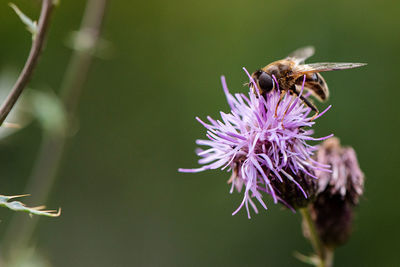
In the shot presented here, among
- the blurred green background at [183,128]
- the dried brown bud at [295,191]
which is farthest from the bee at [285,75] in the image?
the blurred green background at [183,128]

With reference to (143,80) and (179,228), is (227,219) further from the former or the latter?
(143,80)

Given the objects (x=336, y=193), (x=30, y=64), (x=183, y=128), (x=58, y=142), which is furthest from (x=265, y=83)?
(x=183, y=128)

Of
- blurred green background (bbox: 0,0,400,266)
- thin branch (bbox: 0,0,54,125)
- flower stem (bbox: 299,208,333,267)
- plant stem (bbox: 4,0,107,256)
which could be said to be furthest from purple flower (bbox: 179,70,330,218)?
blurred green background (bbox: 0,0,400,266)

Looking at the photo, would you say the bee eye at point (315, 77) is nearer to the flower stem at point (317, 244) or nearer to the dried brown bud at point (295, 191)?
the dried brown bud at point (295, 191)

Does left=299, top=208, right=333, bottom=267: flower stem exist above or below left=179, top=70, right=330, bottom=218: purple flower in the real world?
below

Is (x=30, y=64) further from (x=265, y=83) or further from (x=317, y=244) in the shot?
(x=317, y=244)

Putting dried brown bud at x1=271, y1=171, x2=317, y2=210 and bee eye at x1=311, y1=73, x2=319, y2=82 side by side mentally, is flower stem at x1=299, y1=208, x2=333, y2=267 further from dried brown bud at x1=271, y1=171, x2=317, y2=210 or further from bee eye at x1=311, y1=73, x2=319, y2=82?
bee eye at x1=311, y1=73, x2=319, y2=82
